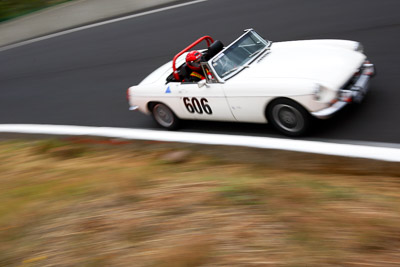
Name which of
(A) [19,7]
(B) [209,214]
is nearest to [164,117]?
(B) [209,214]

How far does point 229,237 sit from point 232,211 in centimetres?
34

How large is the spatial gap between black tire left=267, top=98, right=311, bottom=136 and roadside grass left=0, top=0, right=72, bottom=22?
1284cm

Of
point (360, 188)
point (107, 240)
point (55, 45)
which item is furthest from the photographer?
point (55, 45)

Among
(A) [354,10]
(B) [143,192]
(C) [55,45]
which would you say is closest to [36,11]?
(C) [55,45]

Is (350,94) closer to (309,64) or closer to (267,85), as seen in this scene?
(309,64)

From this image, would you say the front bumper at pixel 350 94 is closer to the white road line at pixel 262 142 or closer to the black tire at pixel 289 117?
the black tire at pixel 289 117

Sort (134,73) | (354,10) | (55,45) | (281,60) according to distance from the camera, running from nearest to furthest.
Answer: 1. (281,60)
2. (354,10)
3. (134,73)
4. (55,45)

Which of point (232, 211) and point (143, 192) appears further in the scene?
point (143, 192)

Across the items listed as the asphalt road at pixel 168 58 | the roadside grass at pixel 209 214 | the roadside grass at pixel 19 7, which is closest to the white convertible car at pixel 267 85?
the asphalt road at pixel 168 58

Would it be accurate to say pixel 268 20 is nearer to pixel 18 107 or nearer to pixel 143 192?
pixel 18 107

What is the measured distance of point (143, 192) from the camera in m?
4.23

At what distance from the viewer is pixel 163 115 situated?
7152 millimetres

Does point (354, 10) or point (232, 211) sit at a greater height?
point (354, 10)

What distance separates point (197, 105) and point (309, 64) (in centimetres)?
168
